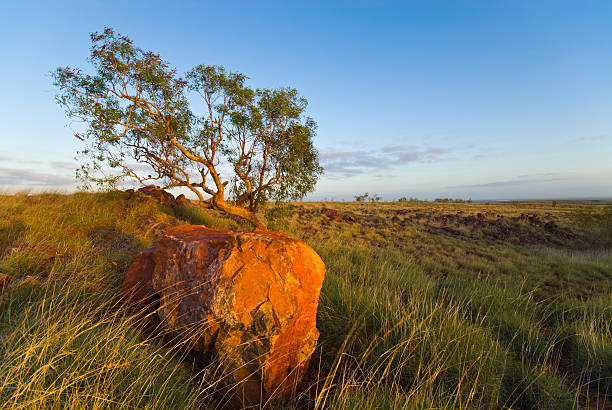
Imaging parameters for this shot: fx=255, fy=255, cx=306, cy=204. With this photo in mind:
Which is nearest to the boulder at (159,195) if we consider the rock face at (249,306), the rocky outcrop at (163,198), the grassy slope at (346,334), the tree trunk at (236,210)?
the rocky outcrop at (163,198)

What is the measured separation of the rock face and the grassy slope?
31 centimetres

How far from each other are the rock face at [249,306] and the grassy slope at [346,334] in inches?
12.2

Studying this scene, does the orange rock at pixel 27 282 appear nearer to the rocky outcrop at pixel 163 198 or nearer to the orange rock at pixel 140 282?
the orange rock at pixel 140 282

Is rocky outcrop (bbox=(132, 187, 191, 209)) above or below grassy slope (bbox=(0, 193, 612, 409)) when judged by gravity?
above

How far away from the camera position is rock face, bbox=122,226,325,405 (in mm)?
2664

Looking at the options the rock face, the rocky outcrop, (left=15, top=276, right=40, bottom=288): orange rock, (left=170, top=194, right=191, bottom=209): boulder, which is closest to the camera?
the rock face

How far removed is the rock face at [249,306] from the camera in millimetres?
2664

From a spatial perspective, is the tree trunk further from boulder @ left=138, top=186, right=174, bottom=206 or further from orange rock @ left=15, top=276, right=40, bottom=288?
orange rock @ left=15, top=276, right=40, bottom=288

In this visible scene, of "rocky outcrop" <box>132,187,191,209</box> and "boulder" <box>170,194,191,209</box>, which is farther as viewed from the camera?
"boulder" <box>170,194,191,209</box>

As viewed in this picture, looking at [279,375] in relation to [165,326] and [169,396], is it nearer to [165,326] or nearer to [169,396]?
[169,396]

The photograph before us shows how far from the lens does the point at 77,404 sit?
174 cm

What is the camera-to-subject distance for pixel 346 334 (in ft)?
12.3

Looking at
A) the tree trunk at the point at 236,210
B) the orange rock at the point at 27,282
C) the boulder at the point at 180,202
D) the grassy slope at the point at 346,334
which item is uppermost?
the boulder at the point at 180,202

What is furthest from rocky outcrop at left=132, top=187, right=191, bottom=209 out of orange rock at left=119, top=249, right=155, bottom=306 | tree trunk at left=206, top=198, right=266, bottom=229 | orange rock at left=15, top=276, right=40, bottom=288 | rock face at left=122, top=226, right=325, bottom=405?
rock face at left=122, top=226, right=325, bottom=405
